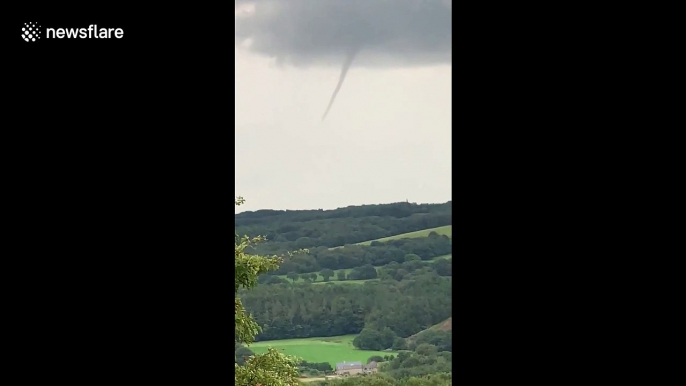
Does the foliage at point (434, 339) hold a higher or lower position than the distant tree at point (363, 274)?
lower

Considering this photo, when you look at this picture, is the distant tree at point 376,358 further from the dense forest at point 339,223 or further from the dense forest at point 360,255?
the dense forest at point 339,223

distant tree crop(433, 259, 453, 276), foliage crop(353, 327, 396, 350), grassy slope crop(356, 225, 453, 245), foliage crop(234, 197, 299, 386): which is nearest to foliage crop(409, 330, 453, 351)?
foliage crop(353, 327, 396, 350)

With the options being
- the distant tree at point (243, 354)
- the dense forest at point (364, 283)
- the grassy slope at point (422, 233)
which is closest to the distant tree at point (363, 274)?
the dense forest at point (364, 283)
